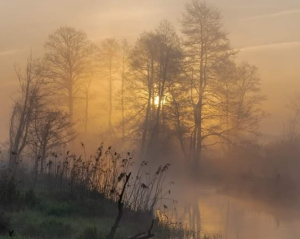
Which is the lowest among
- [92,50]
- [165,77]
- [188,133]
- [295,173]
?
[295,173]

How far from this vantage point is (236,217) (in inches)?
631

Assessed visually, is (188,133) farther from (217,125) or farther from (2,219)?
(2,219)

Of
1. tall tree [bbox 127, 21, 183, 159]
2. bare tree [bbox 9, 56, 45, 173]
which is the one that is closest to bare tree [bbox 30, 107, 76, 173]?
bare tree [bbox 9, 56, 45, 173]

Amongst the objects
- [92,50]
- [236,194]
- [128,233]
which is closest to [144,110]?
[92,50]

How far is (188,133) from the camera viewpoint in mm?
28594

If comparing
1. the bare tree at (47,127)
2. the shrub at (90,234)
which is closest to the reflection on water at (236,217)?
the shrub at (90,234)

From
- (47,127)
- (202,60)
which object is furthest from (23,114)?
(202,60)

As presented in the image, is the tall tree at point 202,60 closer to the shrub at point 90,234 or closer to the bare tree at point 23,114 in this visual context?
the bare tree at point 23,114

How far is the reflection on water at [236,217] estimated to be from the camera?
13.3m

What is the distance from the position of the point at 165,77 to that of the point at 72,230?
69.1 ft

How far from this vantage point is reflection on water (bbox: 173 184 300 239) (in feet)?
43.5

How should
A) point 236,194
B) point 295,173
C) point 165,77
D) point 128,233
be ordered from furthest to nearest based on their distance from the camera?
point 165,77 → point 295,173 → point 236,194 → point 128,233

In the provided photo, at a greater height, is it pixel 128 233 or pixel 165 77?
pixel 165 77

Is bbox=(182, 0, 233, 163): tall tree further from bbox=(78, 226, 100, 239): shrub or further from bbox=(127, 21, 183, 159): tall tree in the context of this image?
bbox=(78, 226, 100, 239): shrub
